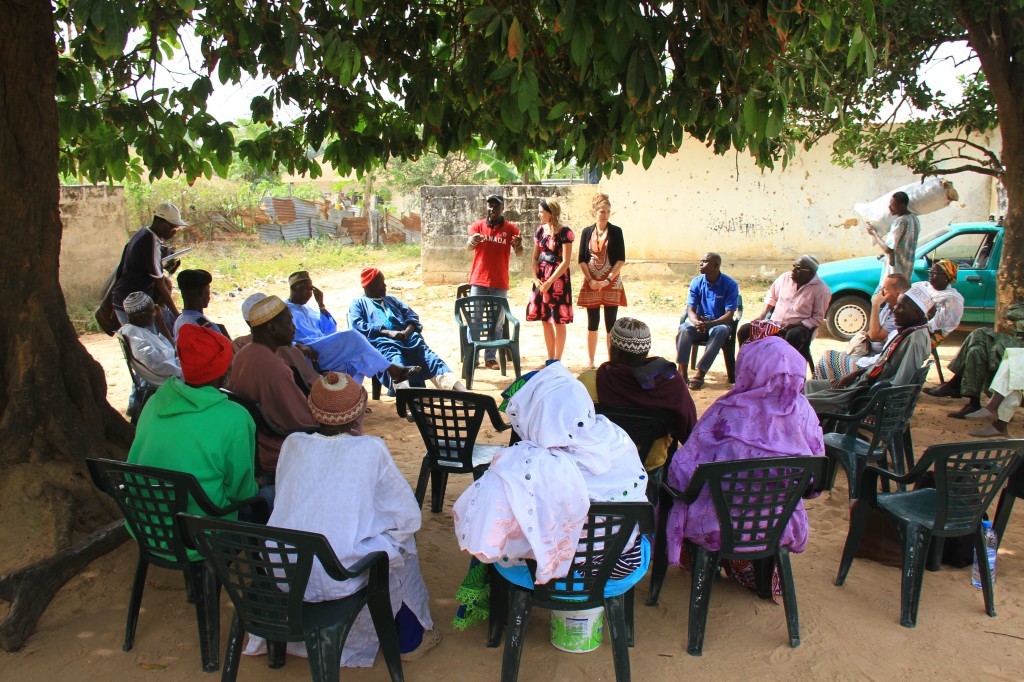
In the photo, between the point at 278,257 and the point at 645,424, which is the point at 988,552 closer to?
the point at 645,424

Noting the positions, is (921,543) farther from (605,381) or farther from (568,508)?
(568,508)

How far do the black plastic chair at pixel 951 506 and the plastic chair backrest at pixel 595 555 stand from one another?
149cm

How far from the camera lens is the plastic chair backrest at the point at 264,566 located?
8.57 ft

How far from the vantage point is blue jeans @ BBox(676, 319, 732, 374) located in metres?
7.62

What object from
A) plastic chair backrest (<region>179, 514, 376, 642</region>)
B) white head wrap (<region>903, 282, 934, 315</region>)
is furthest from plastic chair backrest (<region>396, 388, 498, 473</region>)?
white head wrap (<region>903, 282, 934, 315</region>)

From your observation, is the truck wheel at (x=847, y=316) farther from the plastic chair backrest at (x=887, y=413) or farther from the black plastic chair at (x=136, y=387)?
the black plastic chair at (x=136, y=387)

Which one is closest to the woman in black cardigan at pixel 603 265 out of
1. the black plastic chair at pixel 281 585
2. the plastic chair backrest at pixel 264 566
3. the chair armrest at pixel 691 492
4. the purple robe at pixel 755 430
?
the purple robe at pixel 755 430

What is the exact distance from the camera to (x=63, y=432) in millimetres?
4219

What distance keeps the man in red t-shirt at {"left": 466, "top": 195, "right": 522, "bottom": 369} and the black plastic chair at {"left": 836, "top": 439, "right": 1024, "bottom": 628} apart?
520cm

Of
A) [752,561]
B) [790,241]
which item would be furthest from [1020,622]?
[790,241]

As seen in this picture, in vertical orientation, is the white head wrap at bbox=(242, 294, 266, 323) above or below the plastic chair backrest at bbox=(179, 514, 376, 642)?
above

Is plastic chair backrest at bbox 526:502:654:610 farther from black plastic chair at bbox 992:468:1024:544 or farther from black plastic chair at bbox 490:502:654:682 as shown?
black plastic chair at bbox 992:468:1024:544

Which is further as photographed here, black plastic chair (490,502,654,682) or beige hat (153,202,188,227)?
beige hat (153,202,188,227)

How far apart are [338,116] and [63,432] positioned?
248 cm
